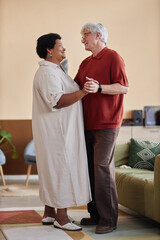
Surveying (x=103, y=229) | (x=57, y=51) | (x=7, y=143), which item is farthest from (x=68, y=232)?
(x=7, y=143)

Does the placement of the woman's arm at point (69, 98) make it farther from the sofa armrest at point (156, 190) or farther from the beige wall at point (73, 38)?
the beige wall at point (73, 38)

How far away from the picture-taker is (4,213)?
3.86 metres

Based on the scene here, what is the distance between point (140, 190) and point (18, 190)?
104 inches

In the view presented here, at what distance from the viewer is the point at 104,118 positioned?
3139 mm

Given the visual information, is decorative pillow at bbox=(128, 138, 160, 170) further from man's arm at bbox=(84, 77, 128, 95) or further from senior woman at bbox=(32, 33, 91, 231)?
man's arm at bbox=(84, 77, 128, 95)

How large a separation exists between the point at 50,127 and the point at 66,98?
0.28 metres

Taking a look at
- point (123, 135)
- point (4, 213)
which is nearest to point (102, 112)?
point (4, 213)

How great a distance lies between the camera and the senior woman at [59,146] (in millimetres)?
3121

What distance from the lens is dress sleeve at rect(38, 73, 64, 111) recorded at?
121 inches

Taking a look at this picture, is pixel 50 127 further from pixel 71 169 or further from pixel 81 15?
pixel 81 15

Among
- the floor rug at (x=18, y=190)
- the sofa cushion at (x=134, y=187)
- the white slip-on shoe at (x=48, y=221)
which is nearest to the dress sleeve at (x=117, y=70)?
the sofa cushion at (x=134, y=187)

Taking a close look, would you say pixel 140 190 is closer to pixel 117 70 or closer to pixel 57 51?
pixel 117 70

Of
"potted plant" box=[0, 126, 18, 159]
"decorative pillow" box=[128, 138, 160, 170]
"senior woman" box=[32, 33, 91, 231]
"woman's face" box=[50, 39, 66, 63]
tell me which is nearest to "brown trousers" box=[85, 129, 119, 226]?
"senior woman" box=[32, 33, 91, 231]

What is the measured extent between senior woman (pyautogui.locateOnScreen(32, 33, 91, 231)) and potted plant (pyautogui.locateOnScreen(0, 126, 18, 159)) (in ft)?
10.9
